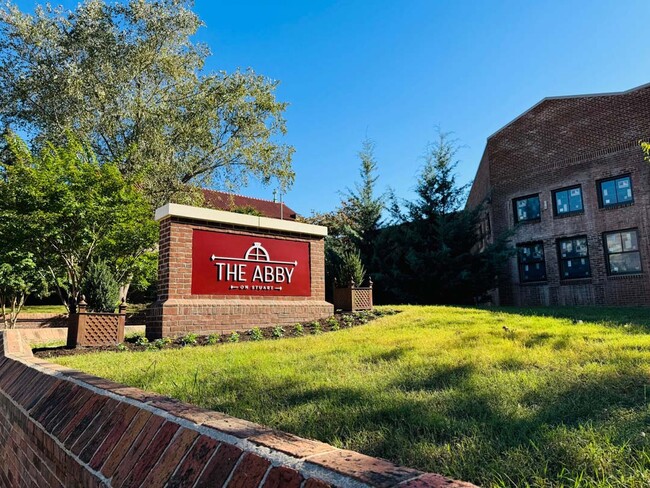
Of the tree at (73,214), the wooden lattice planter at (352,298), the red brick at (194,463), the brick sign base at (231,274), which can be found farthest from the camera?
the wooden lattice planter at (352,298)

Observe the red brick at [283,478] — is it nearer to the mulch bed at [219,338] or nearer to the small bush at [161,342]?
the mulch bed at [219,338]

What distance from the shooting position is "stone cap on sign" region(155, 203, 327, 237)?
8.30 meters

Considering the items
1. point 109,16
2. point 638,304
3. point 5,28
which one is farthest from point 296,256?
point 5,28

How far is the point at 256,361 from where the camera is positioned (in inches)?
188

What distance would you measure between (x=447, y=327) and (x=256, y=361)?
3.42 m

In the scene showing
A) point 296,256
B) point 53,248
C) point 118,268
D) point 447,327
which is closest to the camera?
point 447,327

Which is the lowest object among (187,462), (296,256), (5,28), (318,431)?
(318,431)

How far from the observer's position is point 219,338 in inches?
303

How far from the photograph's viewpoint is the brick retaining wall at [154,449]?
1.29 m

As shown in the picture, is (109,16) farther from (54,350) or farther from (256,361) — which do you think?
(256,361)

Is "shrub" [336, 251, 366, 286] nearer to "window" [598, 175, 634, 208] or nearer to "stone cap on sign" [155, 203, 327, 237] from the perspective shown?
"stone cap on sign" [155, 203, 327, 237]

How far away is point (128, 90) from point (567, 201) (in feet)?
58.1

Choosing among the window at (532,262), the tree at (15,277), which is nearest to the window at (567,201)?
the window at (532,262)

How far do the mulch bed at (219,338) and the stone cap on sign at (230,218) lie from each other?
2.12m
